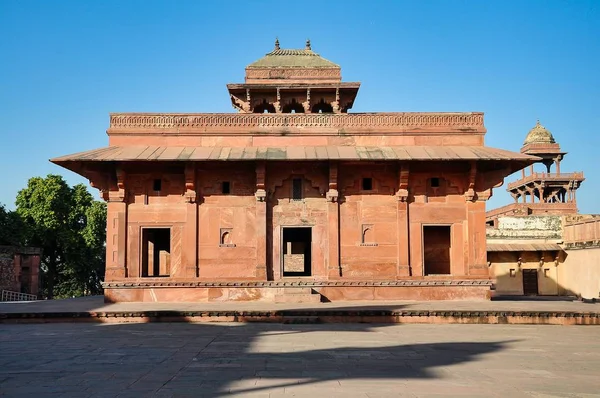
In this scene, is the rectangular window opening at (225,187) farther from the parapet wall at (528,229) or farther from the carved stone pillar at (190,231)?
the parapet wall at (528,229)

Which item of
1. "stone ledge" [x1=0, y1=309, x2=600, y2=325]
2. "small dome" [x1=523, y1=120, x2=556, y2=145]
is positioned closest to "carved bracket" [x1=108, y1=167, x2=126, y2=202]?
"stone ledge" [x1=0, y1=309, x2=600, y2=325]

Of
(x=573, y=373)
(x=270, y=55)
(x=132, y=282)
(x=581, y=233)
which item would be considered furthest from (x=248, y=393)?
(x=581, y=233)

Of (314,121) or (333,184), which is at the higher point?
(314,121)

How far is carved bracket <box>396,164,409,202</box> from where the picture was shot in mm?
16891

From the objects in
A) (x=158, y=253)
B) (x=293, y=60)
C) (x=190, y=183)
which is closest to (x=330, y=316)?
(x=190, y=183)

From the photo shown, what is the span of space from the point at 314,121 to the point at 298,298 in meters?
6.01

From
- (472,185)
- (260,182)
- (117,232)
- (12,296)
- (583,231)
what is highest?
(260,182)

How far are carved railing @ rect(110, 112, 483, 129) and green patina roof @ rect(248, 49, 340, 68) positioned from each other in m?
7.72

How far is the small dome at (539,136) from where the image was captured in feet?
140

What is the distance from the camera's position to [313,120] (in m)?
18.0

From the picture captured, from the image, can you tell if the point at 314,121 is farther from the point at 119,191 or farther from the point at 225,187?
the point at 119,191

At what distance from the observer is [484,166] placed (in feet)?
56.4

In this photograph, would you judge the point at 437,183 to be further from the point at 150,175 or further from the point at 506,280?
the point at 506,280

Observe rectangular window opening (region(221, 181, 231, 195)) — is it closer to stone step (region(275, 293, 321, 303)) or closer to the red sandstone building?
the red sandstone building
